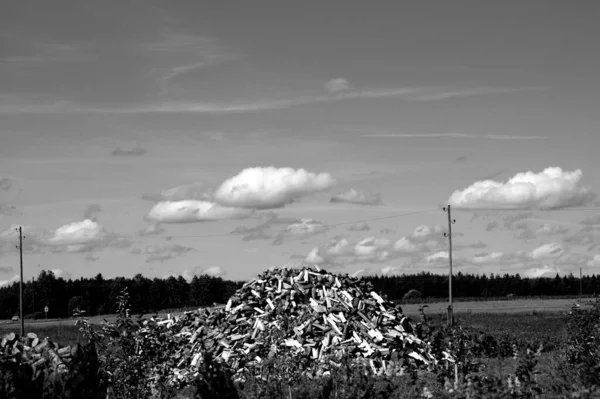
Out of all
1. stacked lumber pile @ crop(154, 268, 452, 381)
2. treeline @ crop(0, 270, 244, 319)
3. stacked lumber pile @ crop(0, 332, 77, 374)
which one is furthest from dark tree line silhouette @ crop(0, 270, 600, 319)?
stacked lumber pile @ crop(0, 332, 77, 374)

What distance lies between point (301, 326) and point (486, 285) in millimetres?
120080

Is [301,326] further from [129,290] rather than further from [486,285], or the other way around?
[486,285]

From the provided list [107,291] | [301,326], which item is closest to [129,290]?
[107,291]

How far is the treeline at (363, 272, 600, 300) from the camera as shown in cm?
12688

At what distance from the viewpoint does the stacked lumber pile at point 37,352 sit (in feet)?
42.8

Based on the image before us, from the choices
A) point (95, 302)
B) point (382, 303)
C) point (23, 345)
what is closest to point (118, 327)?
point (23, 345)

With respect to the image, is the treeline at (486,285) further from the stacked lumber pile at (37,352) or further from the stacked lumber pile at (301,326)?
the stacked lumber pile at (37,352)

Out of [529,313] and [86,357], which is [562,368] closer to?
[86,357]

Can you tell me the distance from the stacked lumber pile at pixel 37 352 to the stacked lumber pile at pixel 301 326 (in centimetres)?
582

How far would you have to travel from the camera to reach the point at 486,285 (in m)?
137

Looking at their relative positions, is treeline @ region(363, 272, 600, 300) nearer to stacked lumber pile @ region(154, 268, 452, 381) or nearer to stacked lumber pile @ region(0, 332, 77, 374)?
stacked lumber pile @ region(154, 268, 452, 381)

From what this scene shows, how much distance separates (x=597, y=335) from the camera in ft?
57.6

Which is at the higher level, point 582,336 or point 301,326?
point 301,326

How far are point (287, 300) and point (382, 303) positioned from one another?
317cm
